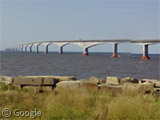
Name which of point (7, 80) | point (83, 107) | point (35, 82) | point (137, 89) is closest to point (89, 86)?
point (137, 89)

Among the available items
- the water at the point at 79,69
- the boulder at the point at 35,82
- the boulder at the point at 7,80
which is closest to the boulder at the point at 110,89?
the boulder at the point at 35,82

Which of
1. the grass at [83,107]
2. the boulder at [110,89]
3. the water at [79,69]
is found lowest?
the water at [79,69]

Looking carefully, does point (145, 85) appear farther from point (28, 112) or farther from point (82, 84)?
point (28, 112)

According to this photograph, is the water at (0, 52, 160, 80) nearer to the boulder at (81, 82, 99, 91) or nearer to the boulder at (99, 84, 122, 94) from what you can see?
the boulder at (81, 82, 99, 91)

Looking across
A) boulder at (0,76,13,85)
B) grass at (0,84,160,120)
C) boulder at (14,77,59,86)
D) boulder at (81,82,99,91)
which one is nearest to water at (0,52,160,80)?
boulder at (0,76,13,85)

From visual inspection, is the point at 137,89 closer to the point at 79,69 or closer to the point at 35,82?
the point at 35,82

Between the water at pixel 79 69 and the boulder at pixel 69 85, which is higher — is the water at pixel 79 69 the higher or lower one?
→ the lower one

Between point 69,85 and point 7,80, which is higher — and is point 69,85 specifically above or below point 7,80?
above

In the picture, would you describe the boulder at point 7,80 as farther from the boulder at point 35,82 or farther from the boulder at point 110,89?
the boulder at point 110,89

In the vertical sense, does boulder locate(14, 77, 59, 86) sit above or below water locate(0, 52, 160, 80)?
above

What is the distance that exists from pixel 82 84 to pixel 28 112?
4.12 m

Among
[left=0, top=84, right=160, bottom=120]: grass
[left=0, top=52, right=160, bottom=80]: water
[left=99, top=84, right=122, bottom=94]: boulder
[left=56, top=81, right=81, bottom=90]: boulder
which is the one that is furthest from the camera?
[left=0, top=52, right=160, bottom=80]: water

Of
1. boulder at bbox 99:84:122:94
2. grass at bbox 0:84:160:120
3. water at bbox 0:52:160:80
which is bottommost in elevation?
water at bbox 0:52:160:80

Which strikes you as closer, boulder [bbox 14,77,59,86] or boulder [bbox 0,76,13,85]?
boulder [bbox 14,77,59,86]
